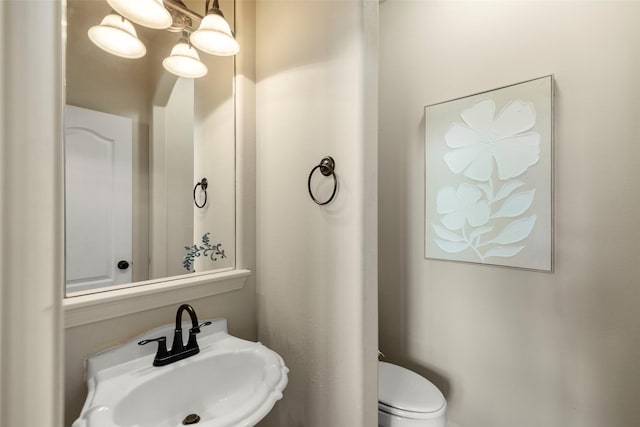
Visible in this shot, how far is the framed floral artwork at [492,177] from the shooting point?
143cm

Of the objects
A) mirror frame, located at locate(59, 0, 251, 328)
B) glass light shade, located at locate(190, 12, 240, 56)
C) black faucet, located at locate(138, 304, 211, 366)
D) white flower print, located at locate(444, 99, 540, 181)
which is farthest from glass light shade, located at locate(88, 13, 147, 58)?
white flower print, located at locate(444, 99, 540, 181)

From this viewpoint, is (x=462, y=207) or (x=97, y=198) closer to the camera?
(x=97, y=198)

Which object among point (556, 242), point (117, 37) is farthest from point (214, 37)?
point (556, 242)

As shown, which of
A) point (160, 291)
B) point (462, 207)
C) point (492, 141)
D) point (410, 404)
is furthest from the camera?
point (462, 207)

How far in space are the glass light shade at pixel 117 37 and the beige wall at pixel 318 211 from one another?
517mm

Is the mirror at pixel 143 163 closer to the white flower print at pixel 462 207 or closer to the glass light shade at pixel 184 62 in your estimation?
the glass light shade at pixel 184 62

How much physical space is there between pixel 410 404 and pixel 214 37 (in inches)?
71.1

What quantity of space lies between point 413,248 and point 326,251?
0.92 meters

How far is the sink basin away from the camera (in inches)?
32.2

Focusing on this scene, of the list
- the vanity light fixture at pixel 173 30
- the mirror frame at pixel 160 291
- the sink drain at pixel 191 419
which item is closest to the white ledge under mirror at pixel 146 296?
the mirror frame at pixel 160 291

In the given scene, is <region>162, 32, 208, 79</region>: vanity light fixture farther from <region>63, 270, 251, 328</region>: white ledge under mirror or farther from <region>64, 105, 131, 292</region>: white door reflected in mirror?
<region>63, 270, 251, 328</region>: white ledge under mirror

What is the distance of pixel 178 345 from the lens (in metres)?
1.07

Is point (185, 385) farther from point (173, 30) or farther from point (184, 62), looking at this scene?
point (173, 30)

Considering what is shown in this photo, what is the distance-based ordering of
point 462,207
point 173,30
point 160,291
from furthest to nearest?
point 462,207, point 173,30, point 160,291
